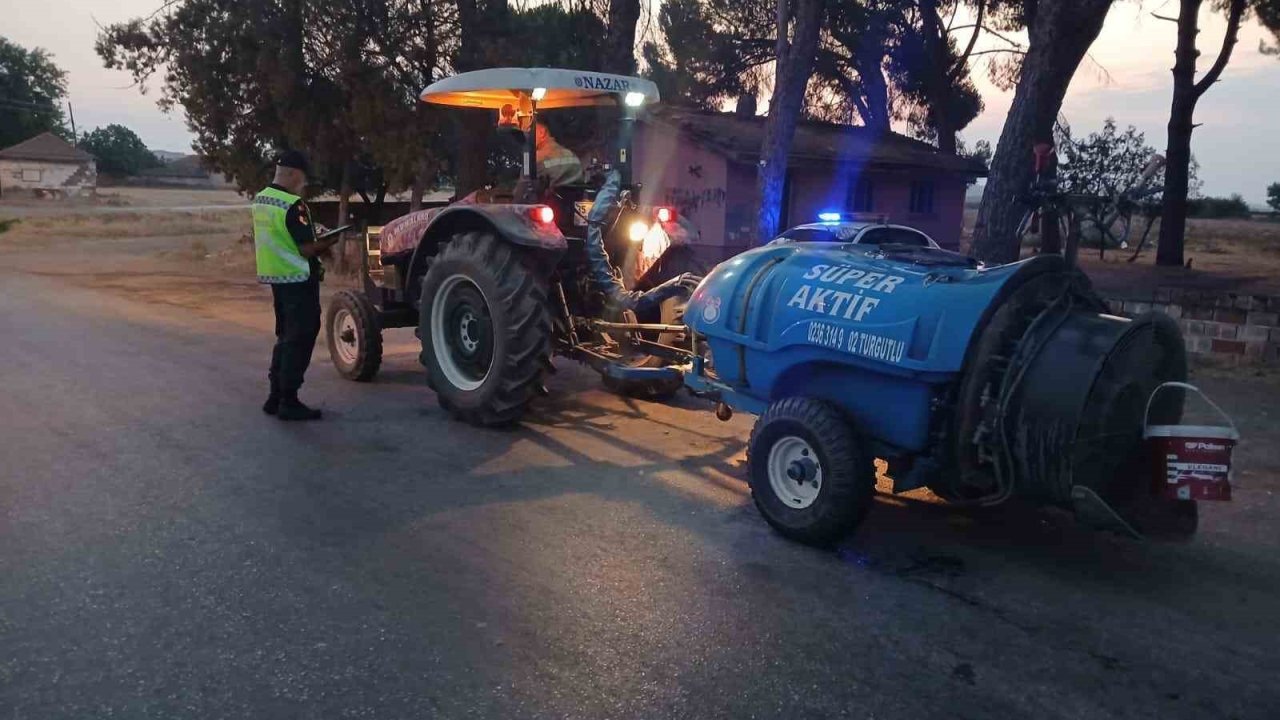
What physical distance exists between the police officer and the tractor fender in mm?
804

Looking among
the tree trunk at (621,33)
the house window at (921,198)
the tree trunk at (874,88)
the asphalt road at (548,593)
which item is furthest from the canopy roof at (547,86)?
the tree trunk at (874,88)

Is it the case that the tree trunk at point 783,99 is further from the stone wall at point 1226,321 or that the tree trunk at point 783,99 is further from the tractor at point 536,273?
the tractor at point 536,273

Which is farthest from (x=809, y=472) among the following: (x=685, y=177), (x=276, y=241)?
(x=685, y=177)

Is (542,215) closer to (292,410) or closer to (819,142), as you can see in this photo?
(292,410)

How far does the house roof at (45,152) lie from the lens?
5153cm

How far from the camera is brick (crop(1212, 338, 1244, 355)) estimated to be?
9.54 meters

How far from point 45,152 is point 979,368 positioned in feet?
194

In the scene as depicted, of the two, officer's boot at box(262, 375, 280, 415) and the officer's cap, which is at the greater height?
the officer's cap

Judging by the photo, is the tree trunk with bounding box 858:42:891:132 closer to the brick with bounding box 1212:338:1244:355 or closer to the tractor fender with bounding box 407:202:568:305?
the brick with bounding box 1212:338:1244:355

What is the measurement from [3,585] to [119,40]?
56.4 feet

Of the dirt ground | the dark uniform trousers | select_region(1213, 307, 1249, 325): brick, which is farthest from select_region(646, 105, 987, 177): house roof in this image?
the dark uniform trousers

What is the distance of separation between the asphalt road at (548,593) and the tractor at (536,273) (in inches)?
24.0

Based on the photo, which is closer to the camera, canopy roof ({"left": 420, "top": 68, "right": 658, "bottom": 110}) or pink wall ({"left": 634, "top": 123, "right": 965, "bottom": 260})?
canopy roof ({"left": 420, "top": 68, "right": 658, "bottom": 110})

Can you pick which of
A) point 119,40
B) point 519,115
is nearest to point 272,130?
point 119,40
